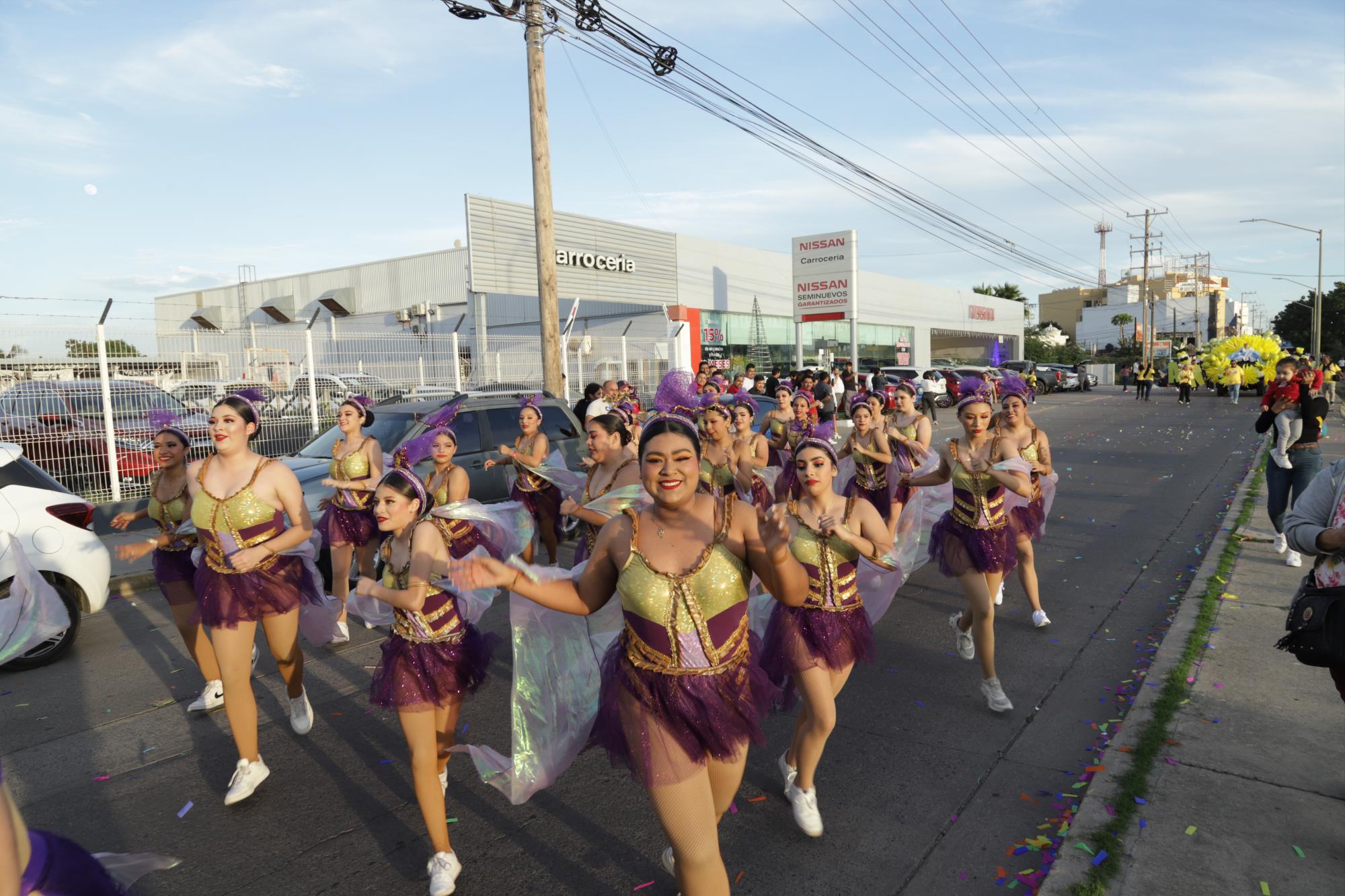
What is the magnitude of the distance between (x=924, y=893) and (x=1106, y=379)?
67.3 meters

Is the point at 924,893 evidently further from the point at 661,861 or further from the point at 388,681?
the point at 388,681

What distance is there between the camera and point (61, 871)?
1.68m

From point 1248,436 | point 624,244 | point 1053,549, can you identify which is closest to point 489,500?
point 1053,549

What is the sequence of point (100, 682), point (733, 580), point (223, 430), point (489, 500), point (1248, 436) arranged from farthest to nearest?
point (1248, 436), point (489, 500), point (100, 682), point (223, 430), point (733, 580)

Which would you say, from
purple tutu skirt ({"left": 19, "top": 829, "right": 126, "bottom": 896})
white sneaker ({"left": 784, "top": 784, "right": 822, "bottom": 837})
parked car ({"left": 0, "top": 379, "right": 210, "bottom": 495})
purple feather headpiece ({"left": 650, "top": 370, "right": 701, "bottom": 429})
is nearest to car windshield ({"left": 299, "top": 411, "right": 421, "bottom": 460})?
parked car ({"left": 0, "top": 379, "right": 210, "bottom": 495})

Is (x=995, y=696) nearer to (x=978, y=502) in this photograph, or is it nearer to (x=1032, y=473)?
(x=978, y=502)

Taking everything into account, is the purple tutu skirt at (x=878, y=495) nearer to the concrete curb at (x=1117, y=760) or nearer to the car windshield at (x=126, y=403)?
the concrete curb at (x=1117, y=760)

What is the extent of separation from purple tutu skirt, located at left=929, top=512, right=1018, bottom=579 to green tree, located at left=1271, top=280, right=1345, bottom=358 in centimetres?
7033

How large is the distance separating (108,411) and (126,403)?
10.5 inches

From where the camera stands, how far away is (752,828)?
3768 millimetres

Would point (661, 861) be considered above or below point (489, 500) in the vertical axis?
below

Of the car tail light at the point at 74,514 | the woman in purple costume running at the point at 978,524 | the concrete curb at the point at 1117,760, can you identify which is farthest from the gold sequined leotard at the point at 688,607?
the car tail light at the point at 74,514

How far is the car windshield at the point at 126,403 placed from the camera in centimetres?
1169

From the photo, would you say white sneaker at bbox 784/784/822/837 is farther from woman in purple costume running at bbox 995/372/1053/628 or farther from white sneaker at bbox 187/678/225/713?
white sneaker at bbox 187/678/225/713
